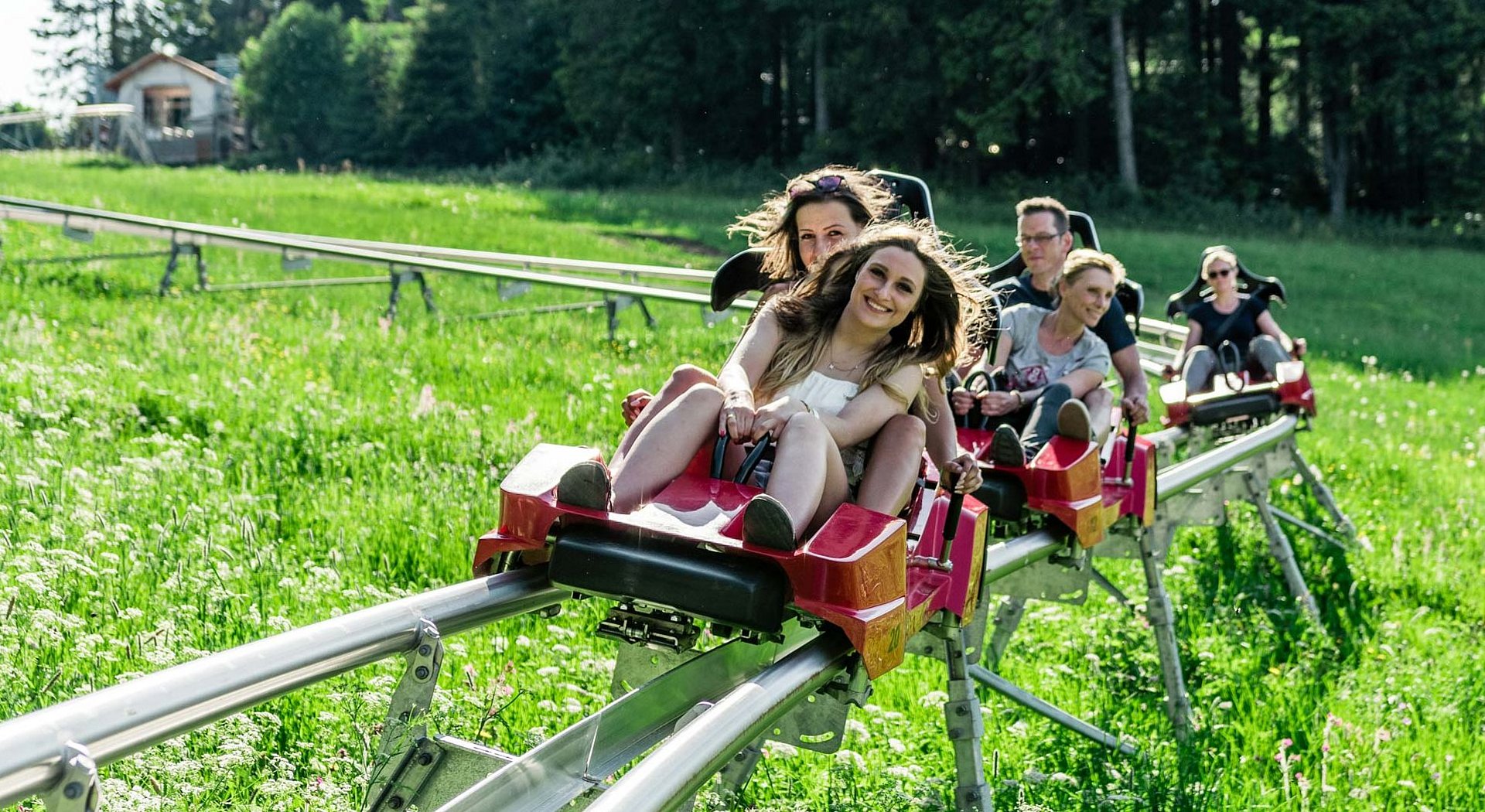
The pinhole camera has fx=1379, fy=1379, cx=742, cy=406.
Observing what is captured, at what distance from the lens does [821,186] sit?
13.8ft

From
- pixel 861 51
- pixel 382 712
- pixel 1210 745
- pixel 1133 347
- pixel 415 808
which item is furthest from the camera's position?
Answer: pixel 861 51

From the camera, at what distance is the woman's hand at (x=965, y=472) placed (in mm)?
3527

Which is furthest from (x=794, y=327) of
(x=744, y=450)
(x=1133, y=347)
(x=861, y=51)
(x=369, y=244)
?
(x=861, y=51)

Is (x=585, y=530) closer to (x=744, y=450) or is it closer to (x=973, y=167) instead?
(x=744, y=450)

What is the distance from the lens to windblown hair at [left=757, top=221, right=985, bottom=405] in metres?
3.65

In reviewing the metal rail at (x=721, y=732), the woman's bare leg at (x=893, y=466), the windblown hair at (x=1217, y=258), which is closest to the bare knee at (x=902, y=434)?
the woman's bare leg at (x=893, y=466)

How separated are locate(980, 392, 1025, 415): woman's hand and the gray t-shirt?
0.22 m

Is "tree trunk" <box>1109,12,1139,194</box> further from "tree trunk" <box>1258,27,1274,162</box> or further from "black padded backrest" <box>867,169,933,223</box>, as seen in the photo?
"black padded backrest" <box>867,169,933,223</box>

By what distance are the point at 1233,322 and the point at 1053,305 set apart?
346 centimetres

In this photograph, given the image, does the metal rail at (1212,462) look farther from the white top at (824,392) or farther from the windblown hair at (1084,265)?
the white top at (824,392)

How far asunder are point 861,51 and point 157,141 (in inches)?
1199

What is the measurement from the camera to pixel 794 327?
373 centimetres

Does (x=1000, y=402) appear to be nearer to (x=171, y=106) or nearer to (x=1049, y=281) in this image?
(x=1049, y=281)

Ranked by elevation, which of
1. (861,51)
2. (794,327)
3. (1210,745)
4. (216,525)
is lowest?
(1210,745)
